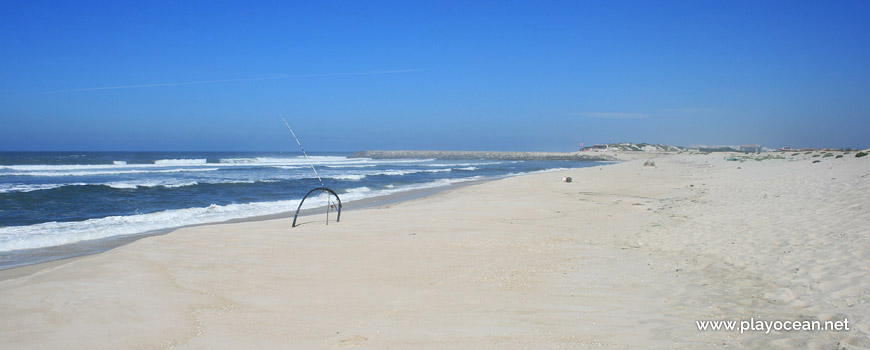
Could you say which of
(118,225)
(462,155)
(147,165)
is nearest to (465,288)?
(118,225)

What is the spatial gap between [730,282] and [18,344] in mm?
6131

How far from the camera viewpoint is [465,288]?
4.84 metres

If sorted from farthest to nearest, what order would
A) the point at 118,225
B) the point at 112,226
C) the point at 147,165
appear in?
1. the point at 147,165
2. the point at 118,225
3. the point at 112,226

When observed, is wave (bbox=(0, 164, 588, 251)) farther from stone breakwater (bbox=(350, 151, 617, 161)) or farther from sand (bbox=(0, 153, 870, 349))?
stone breakwater (bbox=(350, 151, 617, 161))

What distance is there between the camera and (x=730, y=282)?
474 centimetres

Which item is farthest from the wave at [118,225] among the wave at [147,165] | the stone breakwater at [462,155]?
the stone breakwater at [462,155]

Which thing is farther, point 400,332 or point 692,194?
point 692,194

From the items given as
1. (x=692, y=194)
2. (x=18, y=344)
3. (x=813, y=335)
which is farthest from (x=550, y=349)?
(x=692, y=194)

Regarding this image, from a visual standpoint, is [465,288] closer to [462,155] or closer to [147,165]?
[147,165]

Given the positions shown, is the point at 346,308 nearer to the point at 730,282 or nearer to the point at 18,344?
the point at 18,344

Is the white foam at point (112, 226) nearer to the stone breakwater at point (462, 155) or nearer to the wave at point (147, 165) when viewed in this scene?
the wave at point (147, 165)

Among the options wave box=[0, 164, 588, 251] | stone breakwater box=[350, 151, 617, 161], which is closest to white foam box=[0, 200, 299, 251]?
wave box=[0, 164, 588, 251]

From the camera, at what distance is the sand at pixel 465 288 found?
3.53 meters

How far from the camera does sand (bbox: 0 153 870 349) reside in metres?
3.53
